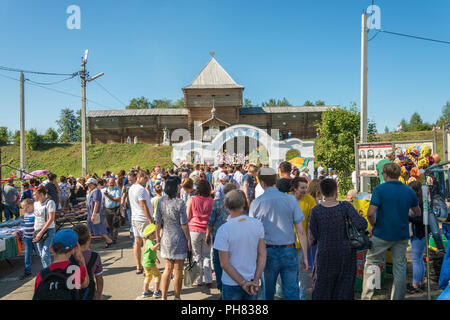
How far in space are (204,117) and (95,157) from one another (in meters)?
14.7

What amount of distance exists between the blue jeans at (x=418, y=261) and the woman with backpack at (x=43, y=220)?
6231 mm

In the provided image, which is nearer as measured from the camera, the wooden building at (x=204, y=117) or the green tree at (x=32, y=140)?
the green tree at (x=32, y=140)

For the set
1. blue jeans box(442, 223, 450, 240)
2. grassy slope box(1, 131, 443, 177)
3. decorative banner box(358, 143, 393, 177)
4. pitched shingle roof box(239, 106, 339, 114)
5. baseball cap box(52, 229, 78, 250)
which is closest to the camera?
baseball cap box(52, 229, 78, 250)

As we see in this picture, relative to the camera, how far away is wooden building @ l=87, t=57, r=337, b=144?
41.2m

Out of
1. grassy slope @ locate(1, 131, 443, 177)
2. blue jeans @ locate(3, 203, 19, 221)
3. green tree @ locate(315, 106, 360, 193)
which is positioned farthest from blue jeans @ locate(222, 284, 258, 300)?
grassy slope @ locate(1, 131, 443, 177)

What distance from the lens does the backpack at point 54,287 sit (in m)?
2.55

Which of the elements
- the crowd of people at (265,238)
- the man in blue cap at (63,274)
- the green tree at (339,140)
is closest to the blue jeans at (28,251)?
the crowd of people at (265,238)

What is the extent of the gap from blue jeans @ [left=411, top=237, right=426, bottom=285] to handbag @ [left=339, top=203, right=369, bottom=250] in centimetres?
184

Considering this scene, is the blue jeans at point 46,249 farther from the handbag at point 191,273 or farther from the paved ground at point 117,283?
the handbag at point 191,273

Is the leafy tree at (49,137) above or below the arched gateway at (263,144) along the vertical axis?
above

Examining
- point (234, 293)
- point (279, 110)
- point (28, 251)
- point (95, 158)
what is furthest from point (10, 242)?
point (279, 110)

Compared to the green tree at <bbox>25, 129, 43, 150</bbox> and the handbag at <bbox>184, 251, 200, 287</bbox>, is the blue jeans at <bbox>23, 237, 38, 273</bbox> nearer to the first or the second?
the handbag at <bbox>184, 251, 200, 287</bbox>

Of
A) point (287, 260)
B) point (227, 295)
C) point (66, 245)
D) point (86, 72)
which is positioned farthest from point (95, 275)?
point (86, 72)
